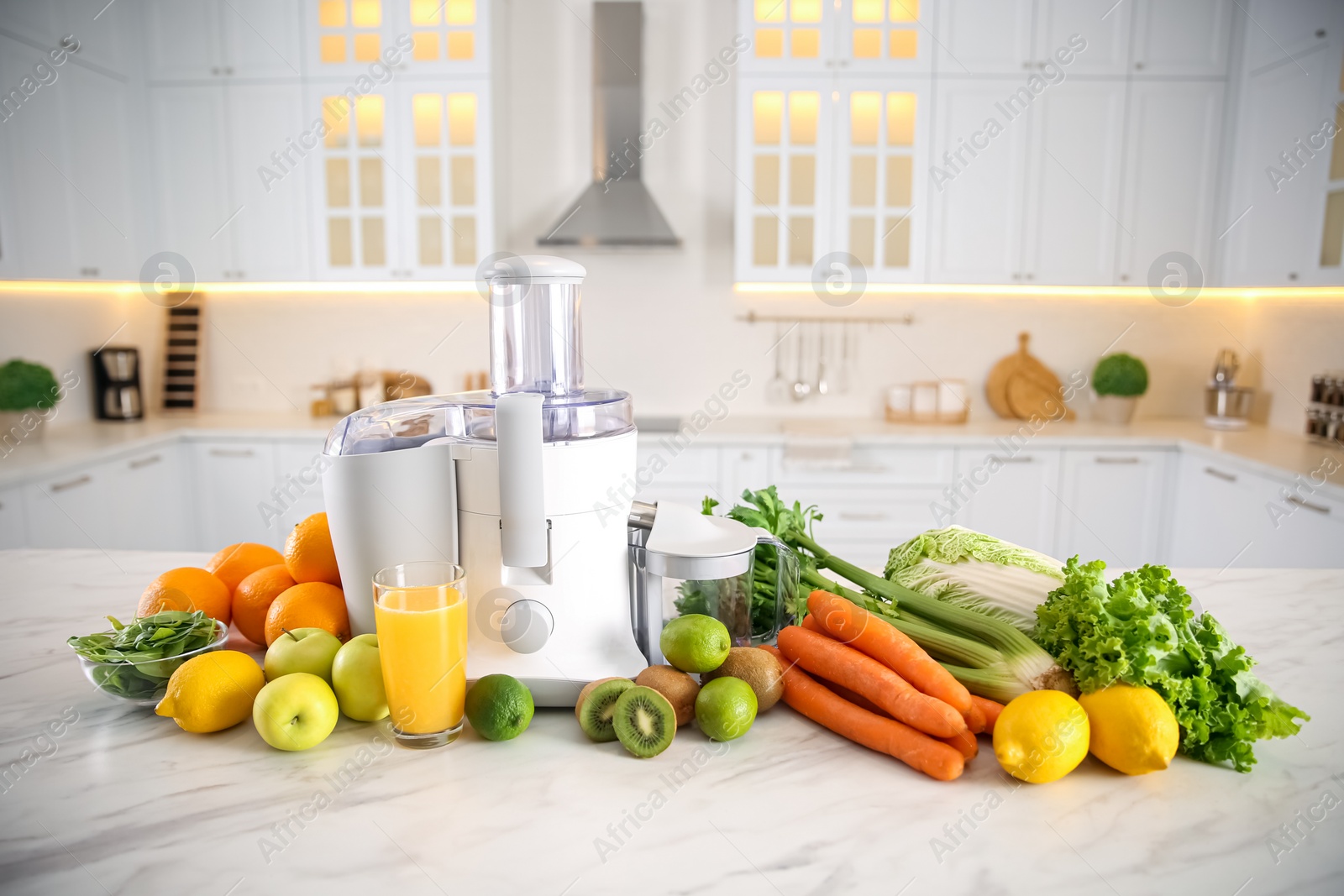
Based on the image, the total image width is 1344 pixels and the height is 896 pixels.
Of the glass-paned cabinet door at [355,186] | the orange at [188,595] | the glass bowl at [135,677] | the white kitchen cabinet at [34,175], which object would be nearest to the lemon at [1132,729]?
the glass bowl at [135,677]

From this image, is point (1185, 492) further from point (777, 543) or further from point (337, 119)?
point (337, 119)

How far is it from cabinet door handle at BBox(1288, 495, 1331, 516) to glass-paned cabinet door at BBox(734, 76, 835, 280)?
5.76 feet

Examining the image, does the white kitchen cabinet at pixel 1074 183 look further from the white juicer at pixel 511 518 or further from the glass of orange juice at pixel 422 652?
the glass of orange juice at pixel 422 652

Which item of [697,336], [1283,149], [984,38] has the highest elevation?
[984,38]

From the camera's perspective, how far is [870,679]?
37.4 inches

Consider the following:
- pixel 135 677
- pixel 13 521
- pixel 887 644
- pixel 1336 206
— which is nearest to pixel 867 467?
pixel 1336 206

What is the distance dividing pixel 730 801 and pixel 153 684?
2.21 feet

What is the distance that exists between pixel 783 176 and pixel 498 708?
2840mm

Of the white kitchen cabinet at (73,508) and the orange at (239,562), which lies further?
the white kitchen cabinet at (73,508)

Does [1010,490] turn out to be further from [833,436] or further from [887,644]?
[887,644]

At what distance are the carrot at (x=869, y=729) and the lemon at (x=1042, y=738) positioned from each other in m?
0.05

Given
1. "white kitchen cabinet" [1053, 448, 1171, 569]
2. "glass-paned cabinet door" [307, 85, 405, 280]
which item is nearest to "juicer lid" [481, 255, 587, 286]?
"glass-paned cabinet door" [307, 85, 405, 280]

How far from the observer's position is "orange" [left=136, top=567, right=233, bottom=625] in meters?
1.10

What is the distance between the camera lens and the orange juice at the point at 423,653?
2.95 feet
